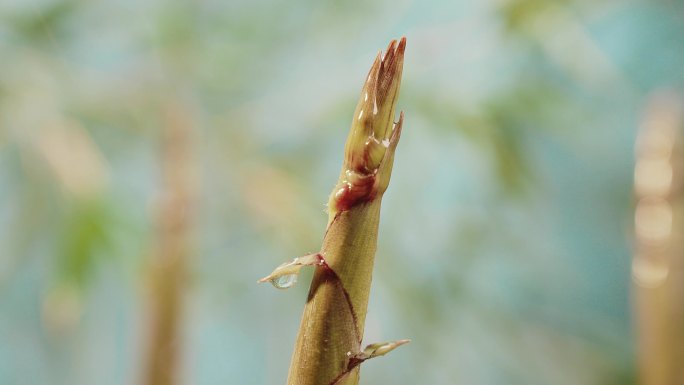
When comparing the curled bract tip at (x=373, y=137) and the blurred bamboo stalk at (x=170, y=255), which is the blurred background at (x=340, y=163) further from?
the curled bract tip at (x=373, y=137)

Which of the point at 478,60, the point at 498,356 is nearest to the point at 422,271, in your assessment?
the point at 498,356

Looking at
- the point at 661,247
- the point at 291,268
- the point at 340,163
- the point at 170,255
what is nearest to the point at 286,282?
the point at 291,268

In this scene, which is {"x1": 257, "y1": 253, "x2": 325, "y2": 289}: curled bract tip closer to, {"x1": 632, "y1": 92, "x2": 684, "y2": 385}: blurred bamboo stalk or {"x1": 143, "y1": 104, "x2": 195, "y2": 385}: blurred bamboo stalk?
{"x1": 143, "y1": 104, "x2": 195, "y2": 385}: blurred bamboo stalk

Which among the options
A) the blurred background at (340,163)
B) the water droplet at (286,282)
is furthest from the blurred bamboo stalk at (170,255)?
the water droplet at (286,282)

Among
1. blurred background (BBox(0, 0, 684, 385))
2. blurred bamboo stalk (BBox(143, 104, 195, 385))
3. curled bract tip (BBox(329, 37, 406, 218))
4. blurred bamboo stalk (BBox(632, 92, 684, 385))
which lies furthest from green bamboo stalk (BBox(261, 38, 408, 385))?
blurred background (BBox(0, 0, 684, 385))

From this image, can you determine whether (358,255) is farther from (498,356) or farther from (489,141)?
(498,356)

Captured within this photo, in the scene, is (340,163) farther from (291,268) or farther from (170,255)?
(291,268)
